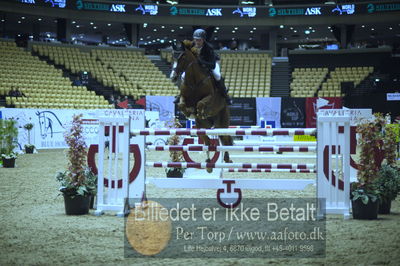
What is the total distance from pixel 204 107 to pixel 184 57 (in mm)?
765

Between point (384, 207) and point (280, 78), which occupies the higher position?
point (280, 78)

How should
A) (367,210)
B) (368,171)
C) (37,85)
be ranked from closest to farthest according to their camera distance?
(367,210), (368,171), (37,85)

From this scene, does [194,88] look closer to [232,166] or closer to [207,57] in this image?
[207,57]

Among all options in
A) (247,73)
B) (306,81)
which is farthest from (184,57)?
(247,73)

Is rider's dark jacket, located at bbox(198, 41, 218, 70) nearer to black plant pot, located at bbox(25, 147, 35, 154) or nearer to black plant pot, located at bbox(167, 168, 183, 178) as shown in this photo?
black plant pot, located at bbox(167, 168, 183, 178)

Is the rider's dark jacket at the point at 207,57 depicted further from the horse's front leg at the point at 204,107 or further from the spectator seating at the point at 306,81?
the spectator seating at the point at 306,81

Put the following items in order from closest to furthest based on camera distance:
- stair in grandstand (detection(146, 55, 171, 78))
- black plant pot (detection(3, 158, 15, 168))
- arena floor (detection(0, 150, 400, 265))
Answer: arena floor (detection(0, 150, 400, 265))
black plant pot (detection(3, 158, 15, 168))
stair in grandstand (detection(146, 55, 171, 78))

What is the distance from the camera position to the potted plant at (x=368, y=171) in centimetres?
552

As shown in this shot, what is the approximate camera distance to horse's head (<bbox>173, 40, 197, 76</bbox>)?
6969mm

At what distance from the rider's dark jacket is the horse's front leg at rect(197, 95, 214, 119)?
463 millimetres

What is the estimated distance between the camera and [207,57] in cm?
734

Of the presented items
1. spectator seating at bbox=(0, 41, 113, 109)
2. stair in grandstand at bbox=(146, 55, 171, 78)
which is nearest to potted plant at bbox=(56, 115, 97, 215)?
spectator seating at bbox=(0, 41, 113, 109)

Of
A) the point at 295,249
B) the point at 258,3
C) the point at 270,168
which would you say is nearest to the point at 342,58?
the point at 258,3

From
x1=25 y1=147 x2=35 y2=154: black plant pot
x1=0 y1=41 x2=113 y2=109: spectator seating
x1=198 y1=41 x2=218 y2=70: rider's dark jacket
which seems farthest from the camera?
x1=0 y1=41 x2=113 y2=109: spectator seating
